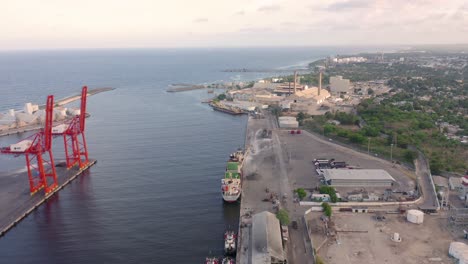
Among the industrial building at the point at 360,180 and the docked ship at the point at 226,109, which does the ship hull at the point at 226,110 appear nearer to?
the docked ship at the point at 226,109

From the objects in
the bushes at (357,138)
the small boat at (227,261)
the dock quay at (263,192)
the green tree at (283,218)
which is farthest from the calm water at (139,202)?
the bushes at (357,138)

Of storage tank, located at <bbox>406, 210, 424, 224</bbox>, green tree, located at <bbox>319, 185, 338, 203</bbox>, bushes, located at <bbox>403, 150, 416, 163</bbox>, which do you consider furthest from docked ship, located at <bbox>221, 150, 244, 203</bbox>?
bushes, located at <bbox>403, 150, 416, 163</bbox>

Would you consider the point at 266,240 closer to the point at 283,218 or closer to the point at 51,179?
the point at 283,218

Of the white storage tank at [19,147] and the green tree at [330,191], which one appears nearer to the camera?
the green tree at [330,191]

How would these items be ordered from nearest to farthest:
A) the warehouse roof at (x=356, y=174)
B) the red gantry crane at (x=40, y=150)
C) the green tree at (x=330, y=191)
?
the green tree at (x=330, y=191), the red gantry crane at (x=40, y=150), the warehouse roof at (x=356, y=174)

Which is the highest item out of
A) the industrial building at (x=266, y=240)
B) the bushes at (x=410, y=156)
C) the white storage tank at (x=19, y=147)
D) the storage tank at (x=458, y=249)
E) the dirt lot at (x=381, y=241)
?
the white storage tank at (x=19, y=147)

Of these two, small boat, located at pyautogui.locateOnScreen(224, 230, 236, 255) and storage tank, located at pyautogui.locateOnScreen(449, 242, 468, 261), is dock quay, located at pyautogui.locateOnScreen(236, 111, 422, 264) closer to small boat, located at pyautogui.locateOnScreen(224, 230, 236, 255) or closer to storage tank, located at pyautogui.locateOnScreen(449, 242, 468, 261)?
small boat, located at pyautogui.locateOnScreen(224, 230, 236, 255)

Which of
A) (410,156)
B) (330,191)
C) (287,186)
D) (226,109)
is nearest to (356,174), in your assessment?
(330,191)
